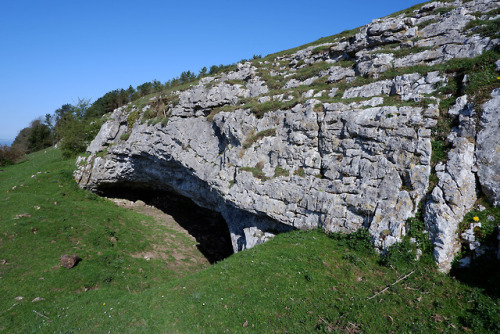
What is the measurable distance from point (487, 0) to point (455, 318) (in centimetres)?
2370

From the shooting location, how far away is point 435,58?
54.9 ft

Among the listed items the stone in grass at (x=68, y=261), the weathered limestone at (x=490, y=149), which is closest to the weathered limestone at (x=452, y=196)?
Answer: the weathered limestone at (x=490, y=149)

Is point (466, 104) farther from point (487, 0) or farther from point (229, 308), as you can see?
point (229, 308)

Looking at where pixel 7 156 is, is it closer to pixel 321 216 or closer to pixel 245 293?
pixel 245 293

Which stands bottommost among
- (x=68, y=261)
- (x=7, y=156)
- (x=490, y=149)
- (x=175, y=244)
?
(x=175, y=244)

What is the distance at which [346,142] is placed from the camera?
14.8 m

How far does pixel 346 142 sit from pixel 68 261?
19408mm

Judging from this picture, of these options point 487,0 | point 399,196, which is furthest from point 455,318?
point 487,0

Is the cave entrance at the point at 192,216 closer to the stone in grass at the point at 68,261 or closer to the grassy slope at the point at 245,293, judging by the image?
the grassy slope at the point at 245,293

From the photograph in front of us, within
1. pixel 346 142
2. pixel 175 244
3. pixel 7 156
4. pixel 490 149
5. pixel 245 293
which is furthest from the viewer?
pixel 7 156

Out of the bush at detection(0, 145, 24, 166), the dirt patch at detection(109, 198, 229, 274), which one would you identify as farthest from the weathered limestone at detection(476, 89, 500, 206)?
the bush at detection(0, 145, 24, 166)

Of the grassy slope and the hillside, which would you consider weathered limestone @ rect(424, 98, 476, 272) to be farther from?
the grassy slope

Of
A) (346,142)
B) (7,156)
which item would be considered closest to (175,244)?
(346,142)

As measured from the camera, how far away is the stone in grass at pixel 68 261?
15328mm
